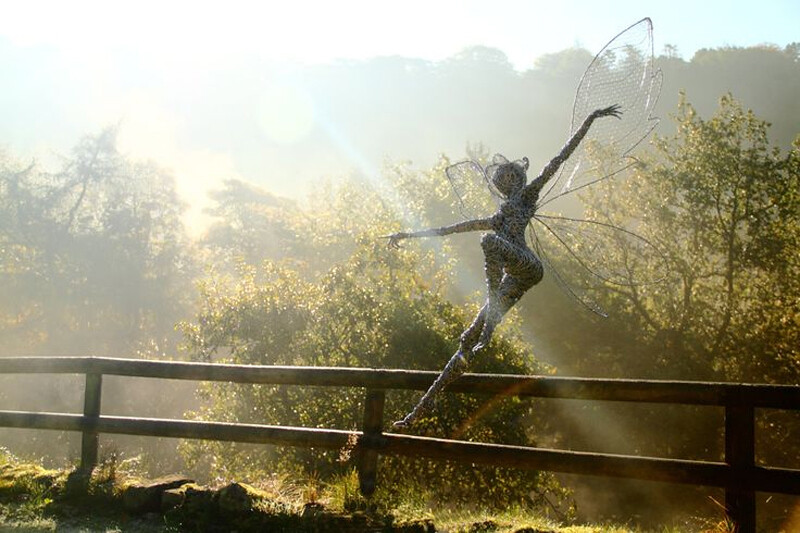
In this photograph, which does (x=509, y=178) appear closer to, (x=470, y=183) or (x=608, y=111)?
(x=608, y=111)

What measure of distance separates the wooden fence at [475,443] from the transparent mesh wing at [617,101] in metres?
1.64

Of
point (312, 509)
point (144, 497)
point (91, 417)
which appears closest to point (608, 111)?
point (312, 509)

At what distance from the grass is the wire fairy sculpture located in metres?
1.46

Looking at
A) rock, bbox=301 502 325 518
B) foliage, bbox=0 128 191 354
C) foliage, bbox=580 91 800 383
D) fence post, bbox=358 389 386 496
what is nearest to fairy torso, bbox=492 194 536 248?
fence post, bbox=358 389 386 496

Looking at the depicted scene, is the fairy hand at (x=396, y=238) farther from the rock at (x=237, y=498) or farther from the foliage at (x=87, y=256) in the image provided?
the foliage at (x=87, y=256)

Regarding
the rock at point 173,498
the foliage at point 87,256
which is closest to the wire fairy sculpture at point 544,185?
the rock at point 173,498

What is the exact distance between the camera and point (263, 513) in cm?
555

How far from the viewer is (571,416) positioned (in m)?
22.8

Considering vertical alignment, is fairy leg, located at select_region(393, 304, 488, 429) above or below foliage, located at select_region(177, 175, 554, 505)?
above

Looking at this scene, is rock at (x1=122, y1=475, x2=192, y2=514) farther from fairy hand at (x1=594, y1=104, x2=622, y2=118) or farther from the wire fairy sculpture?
fairy hand at (x1=594, y1=104, x2=622, y2=118)

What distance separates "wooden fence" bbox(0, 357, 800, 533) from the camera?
188 inches

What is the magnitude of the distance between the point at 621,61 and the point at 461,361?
7.28 ft

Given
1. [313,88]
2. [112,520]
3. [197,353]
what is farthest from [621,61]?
[313,88]

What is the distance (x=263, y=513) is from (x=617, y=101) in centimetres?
403
